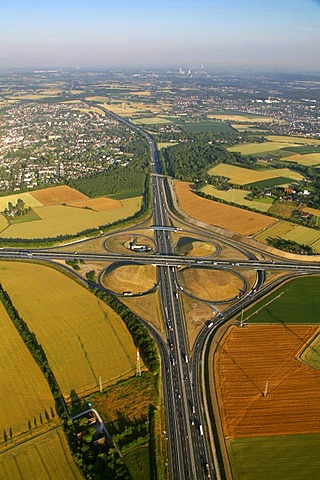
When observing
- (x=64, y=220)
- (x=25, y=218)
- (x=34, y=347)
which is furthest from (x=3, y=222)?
(x=34, y=347)

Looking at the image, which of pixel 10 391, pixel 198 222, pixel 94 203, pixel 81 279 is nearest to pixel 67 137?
pixel 94 203

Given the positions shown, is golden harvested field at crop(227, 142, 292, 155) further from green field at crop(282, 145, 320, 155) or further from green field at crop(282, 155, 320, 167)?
green field at crop(282, 155, 320, 167)

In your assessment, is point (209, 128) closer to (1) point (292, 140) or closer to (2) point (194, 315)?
(1) point (292, 140)

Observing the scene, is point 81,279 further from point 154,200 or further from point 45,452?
point 154,200

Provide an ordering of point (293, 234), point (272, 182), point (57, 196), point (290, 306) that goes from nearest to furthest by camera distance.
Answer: point (290, 306) → point (293, 234) → point (57, 196) → point (272, 182)

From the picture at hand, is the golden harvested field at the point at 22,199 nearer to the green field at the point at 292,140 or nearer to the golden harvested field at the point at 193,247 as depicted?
the golden harvested field at the point at 193,247

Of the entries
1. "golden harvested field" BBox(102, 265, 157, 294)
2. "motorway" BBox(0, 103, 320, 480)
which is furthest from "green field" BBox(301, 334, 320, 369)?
"golden harvested field" BBox(102, 265, 157, 294)
